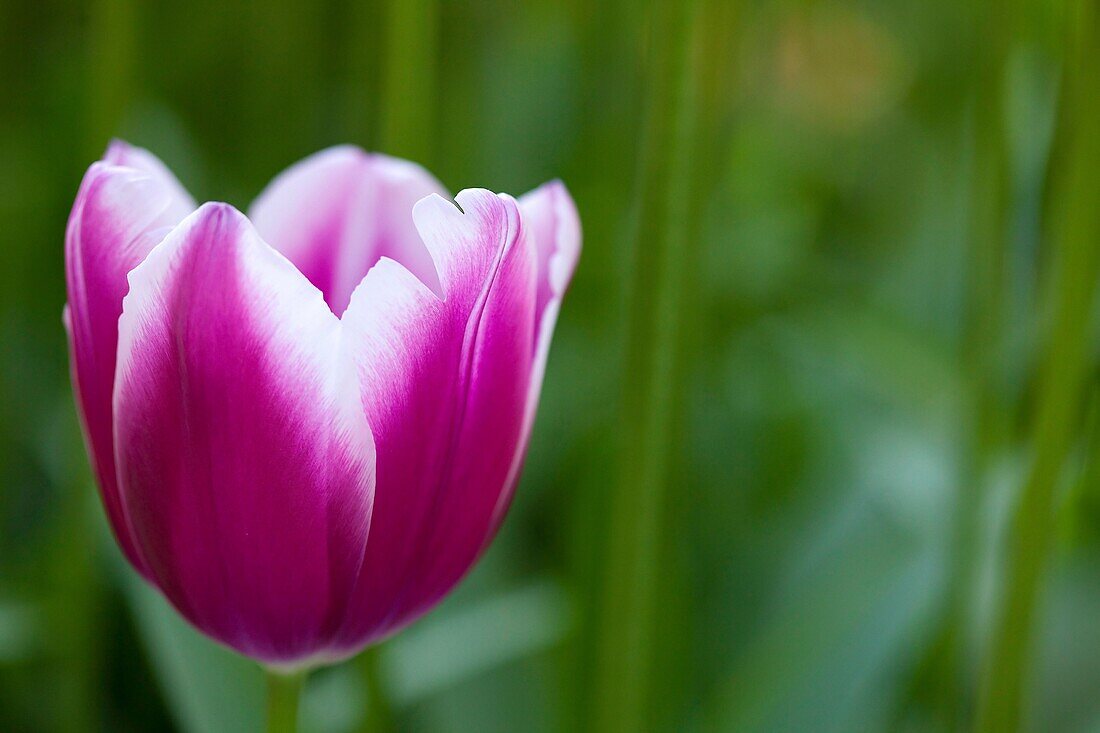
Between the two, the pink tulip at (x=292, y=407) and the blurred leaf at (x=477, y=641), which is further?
the blurred leaf at (x=477, y=641)

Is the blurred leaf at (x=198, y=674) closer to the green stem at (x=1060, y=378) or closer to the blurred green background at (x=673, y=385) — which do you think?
the blurred green background at (x=673, y=385)

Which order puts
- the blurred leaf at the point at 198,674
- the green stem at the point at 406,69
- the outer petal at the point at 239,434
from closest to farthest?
1. the outer petal at the point at 239,434
2. the green stem at the point at 406,69
3. the blurred leaf at the point at 198,674

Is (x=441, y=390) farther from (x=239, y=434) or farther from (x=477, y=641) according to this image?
(x=477, y=641)

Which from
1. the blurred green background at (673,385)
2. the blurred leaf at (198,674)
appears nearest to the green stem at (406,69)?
the blurred green background at (673,385)

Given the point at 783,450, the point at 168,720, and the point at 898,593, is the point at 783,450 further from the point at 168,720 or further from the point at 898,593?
the point at 168,720

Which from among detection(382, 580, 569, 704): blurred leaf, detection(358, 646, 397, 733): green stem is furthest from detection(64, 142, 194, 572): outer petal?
detection(382, 580, 569, 704): blurred leaf

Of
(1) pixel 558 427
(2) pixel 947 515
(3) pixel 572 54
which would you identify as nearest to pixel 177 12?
(3) pixel 572 54
